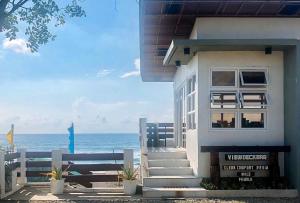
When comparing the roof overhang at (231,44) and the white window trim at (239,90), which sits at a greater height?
the roof overhang at (231,44)

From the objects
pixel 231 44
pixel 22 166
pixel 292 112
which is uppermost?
pixel 231 44

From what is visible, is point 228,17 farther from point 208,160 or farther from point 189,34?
point 208,160

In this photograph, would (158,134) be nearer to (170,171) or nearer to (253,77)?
(170,171)

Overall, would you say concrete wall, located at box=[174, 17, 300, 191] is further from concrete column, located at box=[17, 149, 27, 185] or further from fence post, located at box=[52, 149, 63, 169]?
concrete column, located at box=[17, 149, 27, 185]

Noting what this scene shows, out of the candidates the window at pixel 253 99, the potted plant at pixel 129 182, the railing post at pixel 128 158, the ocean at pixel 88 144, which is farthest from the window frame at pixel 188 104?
the ocean at pixel 88 144

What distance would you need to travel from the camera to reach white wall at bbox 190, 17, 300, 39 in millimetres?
12672

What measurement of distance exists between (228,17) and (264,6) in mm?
1144

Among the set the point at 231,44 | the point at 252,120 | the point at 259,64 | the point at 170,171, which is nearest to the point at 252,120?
the point at 252,120

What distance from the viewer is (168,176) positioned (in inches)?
500

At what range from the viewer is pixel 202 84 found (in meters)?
12.5

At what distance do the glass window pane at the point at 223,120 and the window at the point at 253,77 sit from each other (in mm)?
893

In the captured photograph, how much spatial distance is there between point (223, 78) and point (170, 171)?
2858 mm

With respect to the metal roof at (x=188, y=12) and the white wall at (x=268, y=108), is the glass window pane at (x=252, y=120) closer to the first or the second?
the white wall at (x=268, y=108)

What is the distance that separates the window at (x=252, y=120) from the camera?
12.5 meters
